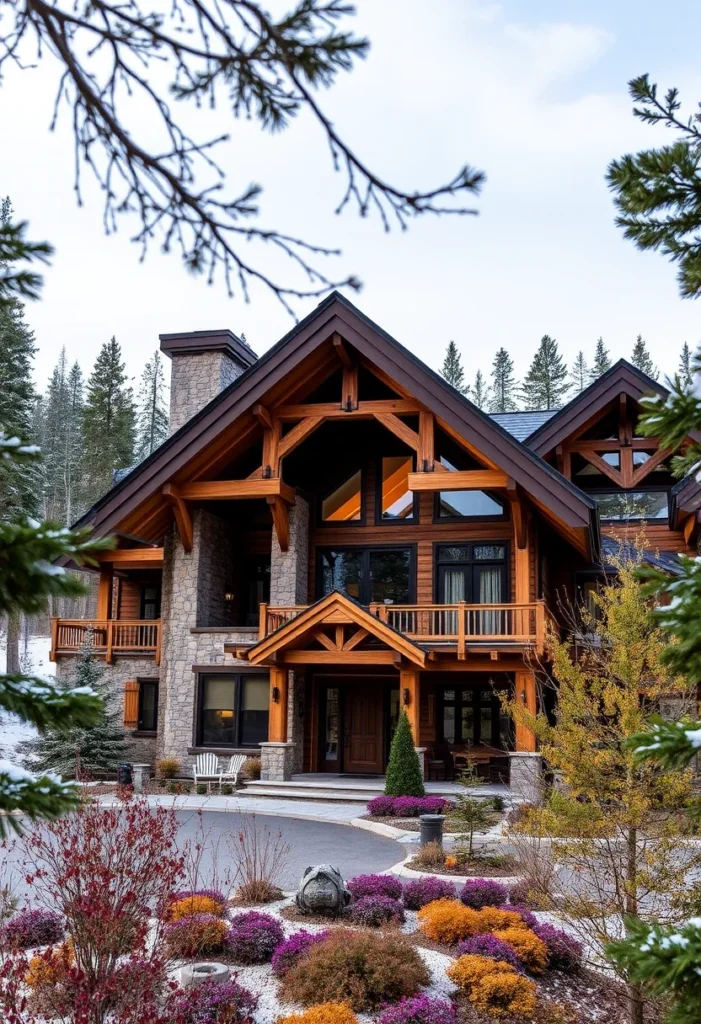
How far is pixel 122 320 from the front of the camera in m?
4.60

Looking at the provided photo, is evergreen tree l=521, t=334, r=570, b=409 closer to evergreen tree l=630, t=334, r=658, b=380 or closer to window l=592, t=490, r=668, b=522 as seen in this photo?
evergreen tree l=630, t=334, r=658, b=380

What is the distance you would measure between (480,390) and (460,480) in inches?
2112

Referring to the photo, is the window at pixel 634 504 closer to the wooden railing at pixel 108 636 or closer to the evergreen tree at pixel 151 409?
the wooden railing at pixel 108 636

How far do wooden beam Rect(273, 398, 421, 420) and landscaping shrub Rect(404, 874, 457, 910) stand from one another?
12.9 meters

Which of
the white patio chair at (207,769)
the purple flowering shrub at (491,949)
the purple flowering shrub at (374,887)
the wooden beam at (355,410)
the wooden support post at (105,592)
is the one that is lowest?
the purple flowering shrub at (491,949)

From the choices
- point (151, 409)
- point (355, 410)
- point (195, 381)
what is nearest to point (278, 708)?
point (355, 410)

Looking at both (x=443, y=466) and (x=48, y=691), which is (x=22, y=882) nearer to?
(x=48, y=691)

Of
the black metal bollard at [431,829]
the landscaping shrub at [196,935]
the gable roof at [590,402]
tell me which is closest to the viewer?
the landscaping shrub at [196,935]

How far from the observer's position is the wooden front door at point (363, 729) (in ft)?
75.7

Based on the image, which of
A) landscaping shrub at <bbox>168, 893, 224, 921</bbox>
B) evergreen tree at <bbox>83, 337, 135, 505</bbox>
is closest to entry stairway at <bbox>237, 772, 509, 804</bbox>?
landscaping shrub at <bbox>168, 893, 224, 921</bbox>

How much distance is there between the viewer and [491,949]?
797cm

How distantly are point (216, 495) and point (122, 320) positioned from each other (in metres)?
18.0

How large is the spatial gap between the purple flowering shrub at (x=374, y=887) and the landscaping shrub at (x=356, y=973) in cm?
215

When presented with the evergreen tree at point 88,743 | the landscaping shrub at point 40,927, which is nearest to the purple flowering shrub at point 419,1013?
the landscaping shrub at point 40,927
